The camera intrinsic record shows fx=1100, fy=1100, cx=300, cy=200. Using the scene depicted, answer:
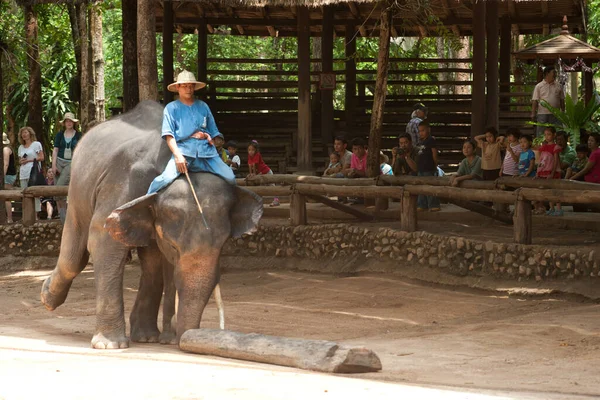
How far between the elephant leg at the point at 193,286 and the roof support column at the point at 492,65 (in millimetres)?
9421

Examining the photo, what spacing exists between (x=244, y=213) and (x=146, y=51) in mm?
4541

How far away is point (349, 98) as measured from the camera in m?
21.3

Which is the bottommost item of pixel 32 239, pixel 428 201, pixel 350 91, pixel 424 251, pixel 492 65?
pixel 32 239

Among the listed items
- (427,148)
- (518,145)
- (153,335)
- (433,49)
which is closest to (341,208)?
(427,148)

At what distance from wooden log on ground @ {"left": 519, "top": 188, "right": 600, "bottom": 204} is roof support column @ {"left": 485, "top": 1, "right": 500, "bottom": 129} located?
5339 mm

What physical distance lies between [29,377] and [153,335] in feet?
10.3

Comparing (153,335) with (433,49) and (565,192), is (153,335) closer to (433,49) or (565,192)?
(565,192)

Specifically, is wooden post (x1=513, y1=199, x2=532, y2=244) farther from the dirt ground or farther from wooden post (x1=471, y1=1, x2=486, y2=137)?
wooden post (x1=471, y1=1, x2=486, y2=137)

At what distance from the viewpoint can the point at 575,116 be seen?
49.5 ft

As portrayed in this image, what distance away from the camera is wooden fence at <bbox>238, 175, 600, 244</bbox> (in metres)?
11.8

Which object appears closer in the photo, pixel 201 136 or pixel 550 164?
pixel 201 136

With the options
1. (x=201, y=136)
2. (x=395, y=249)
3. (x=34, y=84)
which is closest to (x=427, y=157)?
(x=395, y=249)

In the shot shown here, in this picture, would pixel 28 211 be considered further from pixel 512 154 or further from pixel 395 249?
pixel 512 154

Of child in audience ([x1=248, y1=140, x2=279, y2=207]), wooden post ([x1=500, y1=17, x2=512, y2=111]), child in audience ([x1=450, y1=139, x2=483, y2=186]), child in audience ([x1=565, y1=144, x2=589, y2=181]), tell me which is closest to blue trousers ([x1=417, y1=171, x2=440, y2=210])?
child in audience ([x1=450, y1=139, x2=483, y2=186])
